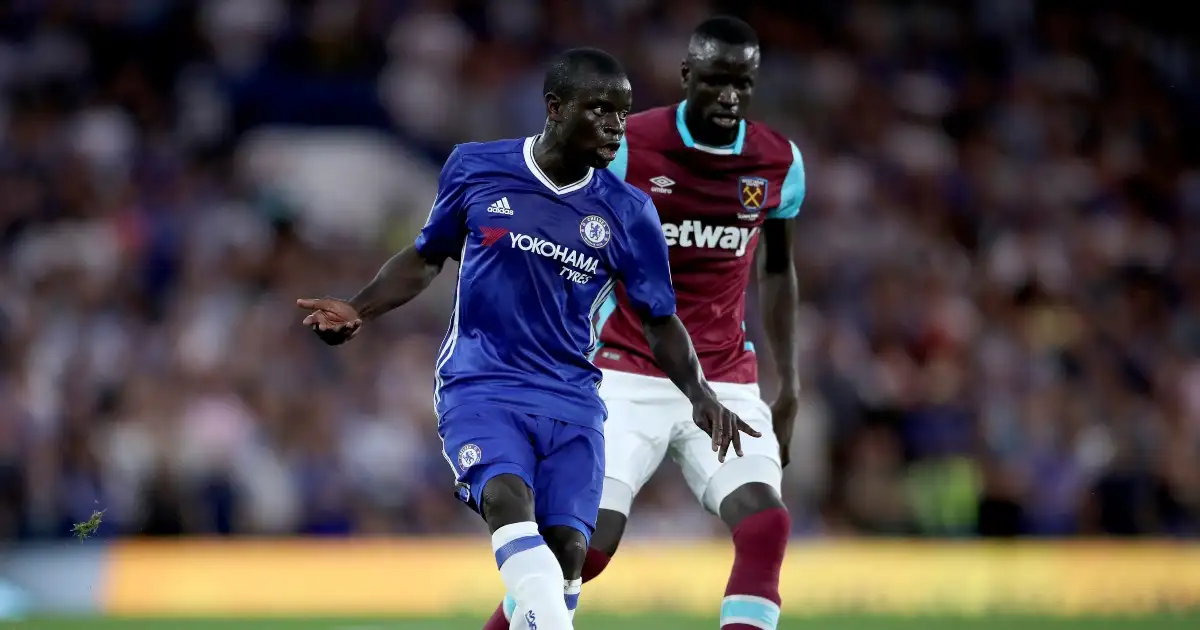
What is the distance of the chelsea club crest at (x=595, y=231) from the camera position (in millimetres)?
5707

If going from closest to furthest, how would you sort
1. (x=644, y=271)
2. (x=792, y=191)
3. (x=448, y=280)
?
(x=644, y=271) → (x=792, y=191) → (x=448, y=280)

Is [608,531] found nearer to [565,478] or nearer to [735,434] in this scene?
[565,478]

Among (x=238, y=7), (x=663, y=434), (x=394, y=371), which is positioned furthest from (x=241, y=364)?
(x=663, y=434)

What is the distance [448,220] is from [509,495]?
1094mm

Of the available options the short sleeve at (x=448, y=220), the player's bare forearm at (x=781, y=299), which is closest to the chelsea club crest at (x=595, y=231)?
the short sleeve at (x=448, y=220)

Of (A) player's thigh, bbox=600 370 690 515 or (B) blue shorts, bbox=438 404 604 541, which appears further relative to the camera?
(A) player's thigh, bbox=600 370 690 515

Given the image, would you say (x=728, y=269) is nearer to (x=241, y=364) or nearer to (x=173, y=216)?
(x=241, y=364)

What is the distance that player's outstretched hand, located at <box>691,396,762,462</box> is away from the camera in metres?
5.49

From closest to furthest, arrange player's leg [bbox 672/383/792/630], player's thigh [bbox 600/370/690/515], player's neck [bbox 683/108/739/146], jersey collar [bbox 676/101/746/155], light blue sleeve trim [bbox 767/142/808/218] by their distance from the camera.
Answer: player's leg [bbox 672/383/792/630], player's thigh [bbox 600/370/690/515], player's neck [bbox 683/108/739/146], jersey collar [bbox 676/101/746/155], light blue sleeve trim [bbox 767/142/808/218]

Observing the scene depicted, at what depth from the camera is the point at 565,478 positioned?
5.62m

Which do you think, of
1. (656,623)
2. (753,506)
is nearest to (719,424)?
(753,506)

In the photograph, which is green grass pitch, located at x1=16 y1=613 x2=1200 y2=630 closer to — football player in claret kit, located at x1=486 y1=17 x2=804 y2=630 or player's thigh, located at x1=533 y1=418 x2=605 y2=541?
football player in claret kit, located at x1=486 y1=17 x2=804 y2=630

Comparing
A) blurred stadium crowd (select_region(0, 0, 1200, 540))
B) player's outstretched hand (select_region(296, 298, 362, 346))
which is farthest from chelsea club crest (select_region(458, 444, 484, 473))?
blurred stadium crowd (select_region(0, 0, 1200, 540))

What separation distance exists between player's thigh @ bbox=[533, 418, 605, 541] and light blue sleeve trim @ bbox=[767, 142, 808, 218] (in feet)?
5.77
